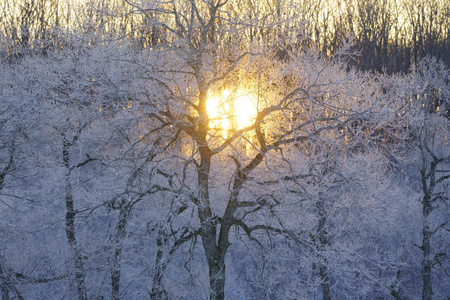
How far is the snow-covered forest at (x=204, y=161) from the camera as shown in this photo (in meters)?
9.11

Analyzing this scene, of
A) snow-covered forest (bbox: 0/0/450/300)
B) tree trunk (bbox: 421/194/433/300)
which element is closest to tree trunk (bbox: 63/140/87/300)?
snow-covered forest (bbox: 0/0/450/300)

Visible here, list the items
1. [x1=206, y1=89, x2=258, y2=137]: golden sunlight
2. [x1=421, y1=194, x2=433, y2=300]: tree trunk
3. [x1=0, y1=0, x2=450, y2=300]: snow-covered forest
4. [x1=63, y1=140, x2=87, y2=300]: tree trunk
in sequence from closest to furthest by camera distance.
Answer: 1. [x1=206, y1=89, x2=258, y2=137]: golden sunlight
2. [x1=0, y1=0, x2=450, y2=300]: snow-covered forest
3. [x1=63, y1=140, x2=87, y2=300]: tree trunk
4. [x1=421, y1=194, x2=433, y2=300]: tree trunk

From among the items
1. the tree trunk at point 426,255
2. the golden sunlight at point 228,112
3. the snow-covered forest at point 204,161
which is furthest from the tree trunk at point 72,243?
the tree trunk at point 426,255

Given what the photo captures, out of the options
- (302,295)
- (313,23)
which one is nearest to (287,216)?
(302,295)

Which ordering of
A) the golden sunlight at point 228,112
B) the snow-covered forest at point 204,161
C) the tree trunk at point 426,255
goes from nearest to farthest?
the golden sunlight at point 228,112, the snow-covered forest at point 204,161, the tree trunk at point 426,255

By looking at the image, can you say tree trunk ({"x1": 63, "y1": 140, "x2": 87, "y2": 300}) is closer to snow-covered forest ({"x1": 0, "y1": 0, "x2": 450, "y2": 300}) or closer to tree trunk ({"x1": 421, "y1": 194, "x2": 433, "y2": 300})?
snow-covered forest ({"x1": 0, "y1": 0, "x2": 450, "y2": 300})

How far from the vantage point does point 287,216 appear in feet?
60.1

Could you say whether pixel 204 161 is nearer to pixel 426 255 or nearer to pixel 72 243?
pixel 72 243

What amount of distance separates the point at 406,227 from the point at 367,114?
18.6 m

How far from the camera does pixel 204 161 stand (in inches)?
380

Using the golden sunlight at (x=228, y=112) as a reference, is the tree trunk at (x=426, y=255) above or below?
below

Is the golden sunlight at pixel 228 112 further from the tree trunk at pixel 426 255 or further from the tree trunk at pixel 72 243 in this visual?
the tree trunk at pixel 426 255

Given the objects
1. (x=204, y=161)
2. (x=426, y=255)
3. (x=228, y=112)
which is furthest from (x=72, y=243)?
(x=426, y=255)

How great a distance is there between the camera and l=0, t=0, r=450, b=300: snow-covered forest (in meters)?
9.11
